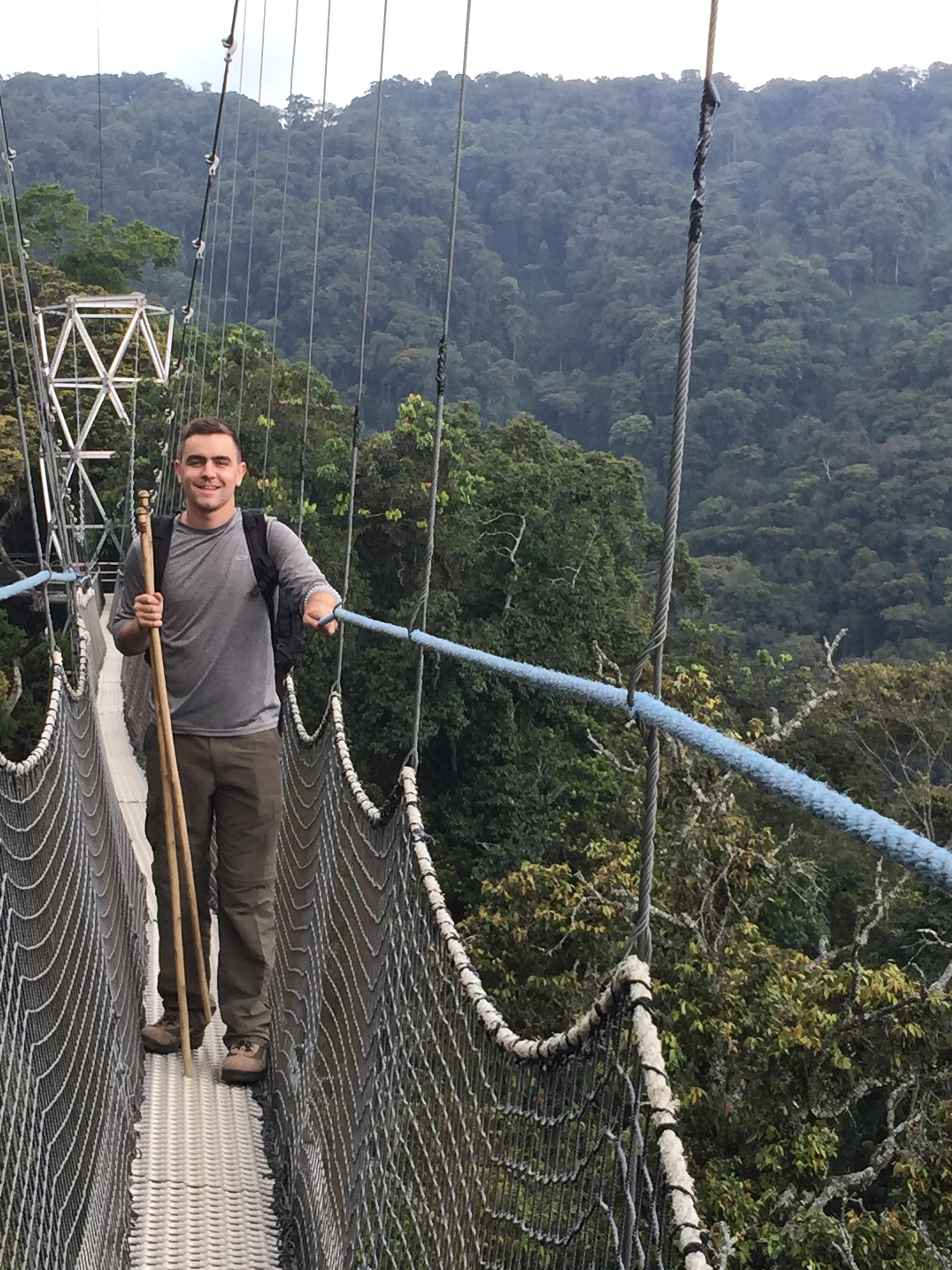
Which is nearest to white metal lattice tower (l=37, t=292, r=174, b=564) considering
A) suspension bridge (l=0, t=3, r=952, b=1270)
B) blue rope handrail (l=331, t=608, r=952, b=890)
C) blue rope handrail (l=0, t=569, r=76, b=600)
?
blue rope handrail (l=0, t=569, r=76, b=600)

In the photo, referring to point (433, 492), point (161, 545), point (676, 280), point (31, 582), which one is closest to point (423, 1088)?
point (161, 545)

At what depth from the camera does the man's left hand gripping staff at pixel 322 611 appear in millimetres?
1623

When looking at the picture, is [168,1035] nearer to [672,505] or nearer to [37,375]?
[672,505]

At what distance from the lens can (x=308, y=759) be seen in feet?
7.87

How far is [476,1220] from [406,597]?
10.4 metres

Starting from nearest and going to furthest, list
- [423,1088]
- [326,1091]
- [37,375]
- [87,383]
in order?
[423,1088], [326,1091], [37,375], [87,383]

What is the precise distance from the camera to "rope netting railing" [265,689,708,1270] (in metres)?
0.84

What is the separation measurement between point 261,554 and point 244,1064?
709 millimetres

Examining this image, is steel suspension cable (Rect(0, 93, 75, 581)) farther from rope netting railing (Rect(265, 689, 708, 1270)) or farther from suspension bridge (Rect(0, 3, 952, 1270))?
rope netting railing (Rect(265, 689, 708, 1270))

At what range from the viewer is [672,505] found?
979 millimetres

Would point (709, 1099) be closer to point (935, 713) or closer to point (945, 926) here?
point (945, 926)

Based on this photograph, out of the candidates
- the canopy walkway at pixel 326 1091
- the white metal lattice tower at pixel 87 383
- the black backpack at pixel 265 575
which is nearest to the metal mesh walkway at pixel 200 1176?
the canopy walkway at pixel 326 1091

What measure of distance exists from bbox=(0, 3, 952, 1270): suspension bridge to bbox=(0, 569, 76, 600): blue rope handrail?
15 mm

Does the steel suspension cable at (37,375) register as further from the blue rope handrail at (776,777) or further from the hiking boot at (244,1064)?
the blue rope handrail at (776,777)
